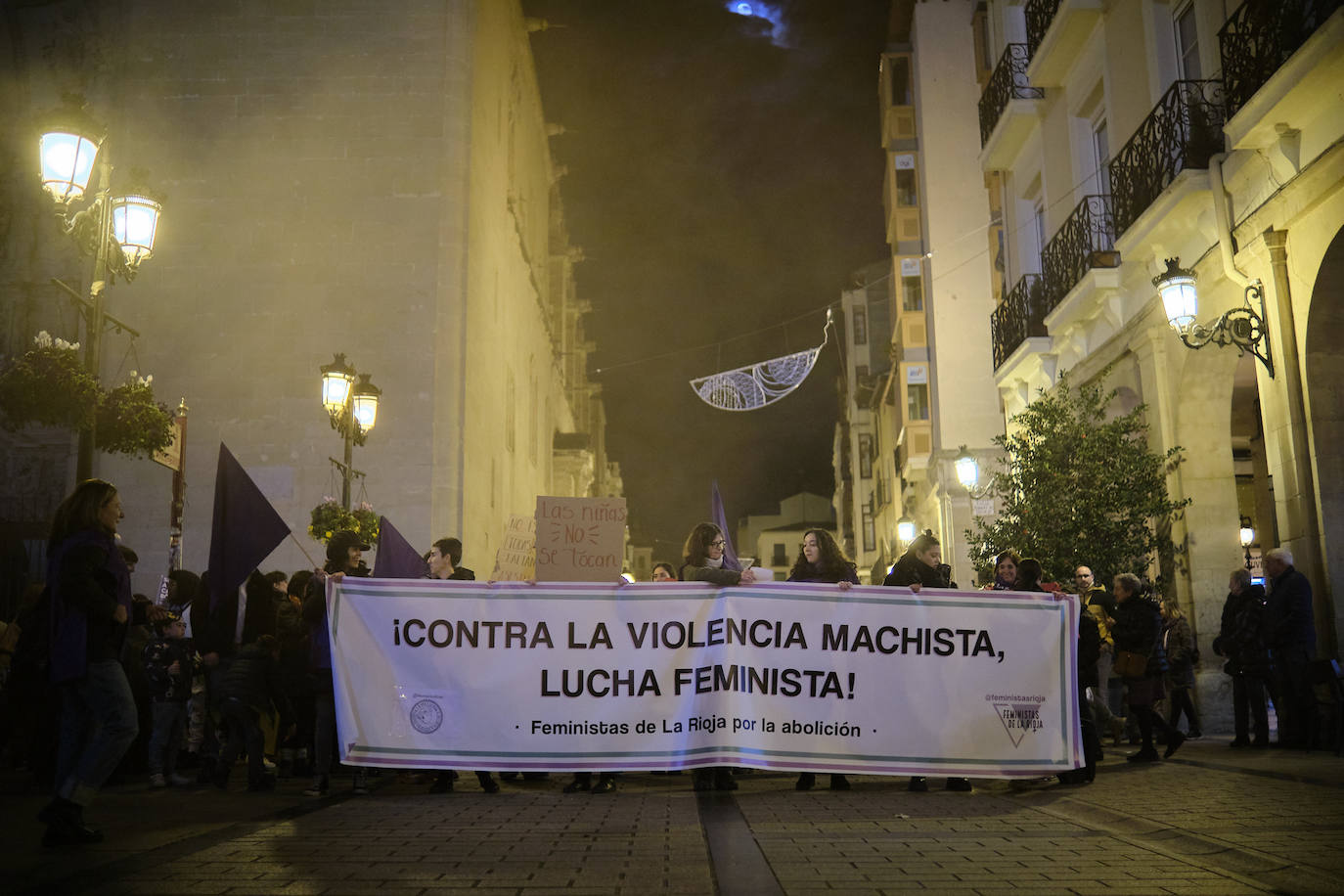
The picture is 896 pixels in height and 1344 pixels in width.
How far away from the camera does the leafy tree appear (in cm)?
1471

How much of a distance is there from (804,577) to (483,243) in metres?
18.2

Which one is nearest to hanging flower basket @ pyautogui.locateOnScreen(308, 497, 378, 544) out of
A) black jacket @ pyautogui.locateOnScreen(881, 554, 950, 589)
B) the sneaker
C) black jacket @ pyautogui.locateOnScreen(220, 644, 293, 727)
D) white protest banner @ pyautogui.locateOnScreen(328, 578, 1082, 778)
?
black jacket @ pyautogui.locateOnScreen(220, 644, 293, 727)

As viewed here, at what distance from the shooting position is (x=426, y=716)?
8.24 m

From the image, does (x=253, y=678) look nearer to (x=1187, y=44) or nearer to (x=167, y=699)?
(x=167, y=699)

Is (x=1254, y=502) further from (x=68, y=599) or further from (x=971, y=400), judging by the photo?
(x=68, y=599)

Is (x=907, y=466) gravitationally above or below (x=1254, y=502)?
above

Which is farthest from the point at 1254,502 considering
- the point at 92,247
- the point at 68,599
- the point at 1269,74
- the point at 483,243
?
the point at 68,599

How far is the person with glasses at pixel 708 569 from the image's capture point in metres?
9.28

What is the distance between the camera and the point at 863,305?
55250 mm

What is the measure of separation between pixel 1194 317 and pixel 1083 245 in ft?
15.0

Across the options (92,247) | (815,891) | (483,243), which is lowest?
(815,891)

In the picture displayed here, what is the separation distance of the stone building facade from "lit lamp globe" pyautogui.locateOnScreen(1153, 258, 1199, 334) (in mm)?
14217

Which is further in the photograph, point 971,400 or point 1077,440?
point 971,400

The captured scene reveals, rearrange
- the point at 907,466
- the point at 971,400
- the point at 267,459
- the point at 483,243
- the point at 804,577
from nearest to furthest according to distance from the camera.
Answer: the point at 804,577
the point at 267,459
the point at 483,243
the point at 971,400
the point at 907,466
